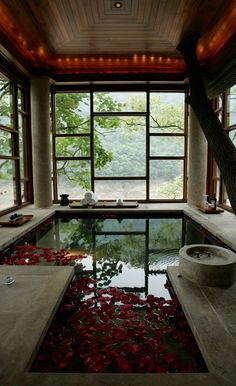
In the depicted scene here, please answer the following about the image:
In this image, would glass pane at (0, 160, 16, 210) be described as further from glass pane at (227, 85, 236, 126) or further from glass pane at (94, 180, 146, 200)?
glass pane at (227, 85, 236, 126)

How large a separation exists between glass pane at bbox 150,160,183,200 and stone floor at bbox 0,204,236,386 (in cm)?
469

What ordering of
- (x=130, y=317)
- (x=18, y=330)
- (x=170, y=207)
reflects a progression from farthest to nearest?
(x=170, y=207)
(x=130, y=317)
(x=18, y=330)

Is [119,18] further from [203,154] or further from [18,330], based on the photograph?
[18,330]

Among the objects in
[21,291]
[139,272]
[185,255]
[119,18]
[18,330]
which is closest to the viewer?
[18,330]

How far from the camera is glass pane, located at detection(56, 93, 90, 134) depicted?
7.29m

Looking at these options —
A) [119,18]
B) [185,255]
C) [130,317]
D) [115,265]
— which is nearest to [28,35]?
[119,18]

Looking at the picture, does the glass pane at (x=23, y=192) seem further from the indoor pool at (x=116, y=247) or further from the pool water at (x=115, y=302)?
the pool water at (x=115, y=302)

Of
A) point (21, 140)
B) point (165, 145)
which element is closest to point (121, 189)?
point (165, 145)

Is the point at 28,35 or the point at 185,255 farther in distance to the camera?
the point at 28,35

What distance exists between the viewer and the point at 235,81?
4895 mm

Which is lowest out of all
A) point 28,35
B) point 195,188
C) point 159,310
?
point 159,310

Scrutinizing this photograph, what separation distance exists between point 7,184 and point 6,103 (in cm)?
172

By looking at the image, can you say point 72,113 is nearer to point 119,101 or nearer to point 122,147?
point 119,101

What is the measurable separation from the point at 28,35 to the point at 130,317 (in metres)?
5.06
